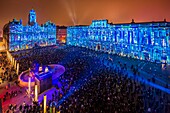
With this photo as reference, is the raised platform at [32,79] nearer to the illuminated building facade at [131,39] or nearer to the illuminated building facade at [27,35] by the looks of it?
the illuminated building facade at [131,39]

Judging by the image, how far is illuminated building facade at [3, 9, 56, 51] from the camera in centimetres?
5850

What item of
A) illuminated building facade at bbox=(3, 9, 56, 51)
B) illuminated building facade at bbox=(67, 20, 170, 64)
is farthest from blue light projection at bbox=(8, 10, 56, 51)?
illuminated building facade at bbox=(67, 20, 170, 64)

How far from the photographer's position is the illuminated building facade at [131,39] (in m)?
37.4

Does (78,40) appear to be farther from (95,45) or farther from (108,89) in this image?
(108,89)

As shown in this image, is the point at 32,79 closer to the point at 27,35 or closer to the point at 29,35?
the point at 27,35

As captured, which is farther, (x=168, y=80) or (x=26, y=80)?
(x=168, y=80)

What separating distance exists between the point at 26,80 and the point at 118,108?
51.6ft

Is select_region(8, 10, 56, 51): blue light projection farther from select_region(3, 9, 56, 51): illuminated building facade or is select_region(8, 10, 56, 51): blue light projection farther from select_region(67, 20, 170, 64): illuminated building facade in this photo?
select_region(67, 20, 170, 64): illuminated building facade

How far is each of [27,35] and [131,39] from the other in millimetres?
43122

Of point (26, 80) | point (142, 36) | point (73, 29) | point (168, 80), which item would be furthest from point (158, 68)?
point (73, 29)

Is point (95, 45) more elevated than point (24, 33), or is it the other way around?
point (24, 33)

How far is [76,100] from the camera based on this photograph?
1547cm

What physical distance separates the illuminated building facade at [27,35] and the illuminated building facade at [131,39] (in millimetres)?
16666

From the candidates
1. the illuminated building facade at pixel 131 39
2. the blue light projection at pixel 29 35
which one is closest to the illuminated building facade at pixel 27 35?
the blue light projection at pixel 29 35
